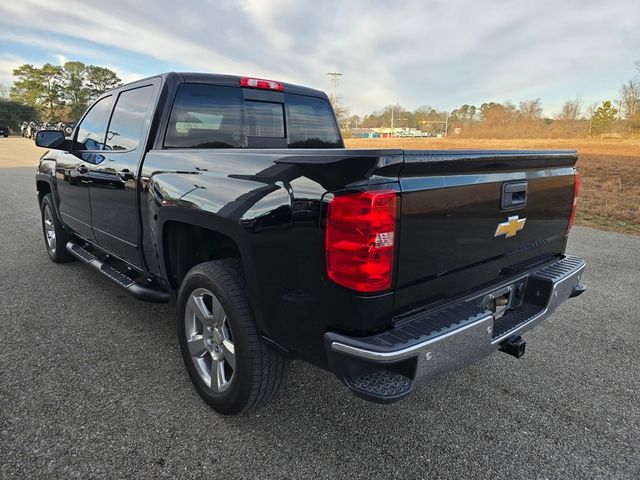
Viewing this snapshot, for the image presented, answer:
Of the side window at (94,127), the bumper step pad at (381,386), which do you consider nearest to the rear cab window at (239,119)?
the side window at (94,127)

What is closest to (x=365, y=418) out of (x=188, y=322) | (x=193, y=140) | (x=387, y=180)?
(x=188, y=322)

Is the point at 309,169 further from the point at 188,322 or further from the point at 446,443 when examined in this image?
the point at 446,443

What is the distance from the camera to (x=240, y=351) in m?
2.21

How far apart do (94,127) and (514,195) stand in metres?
3.83

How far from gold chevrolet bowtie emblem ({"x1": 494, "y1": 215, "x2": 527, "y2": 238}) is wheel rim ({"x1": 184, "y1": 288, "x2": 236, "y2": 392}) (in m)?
1.53

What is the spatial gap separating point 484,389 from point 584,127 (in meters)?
70.5

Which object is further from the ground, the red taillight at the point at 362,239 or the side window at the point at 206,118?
the side window at the point at 206,118

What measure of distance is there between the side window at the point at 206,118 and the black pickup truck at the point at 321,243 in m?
0.01

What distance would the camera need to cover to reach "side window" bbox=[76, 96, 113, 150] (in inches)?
156

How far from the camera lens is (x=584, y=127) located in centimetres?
6091

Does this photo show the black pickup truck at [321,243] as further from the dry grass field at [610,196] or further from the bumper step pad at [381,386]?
the dry grass field at [610,196]

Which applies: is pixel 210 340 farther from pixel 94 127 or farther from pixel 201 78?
pixel 94 127

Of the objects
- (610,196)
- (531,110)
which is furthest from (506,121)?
(610,196)

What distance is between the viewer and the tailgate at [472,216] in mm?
1830
